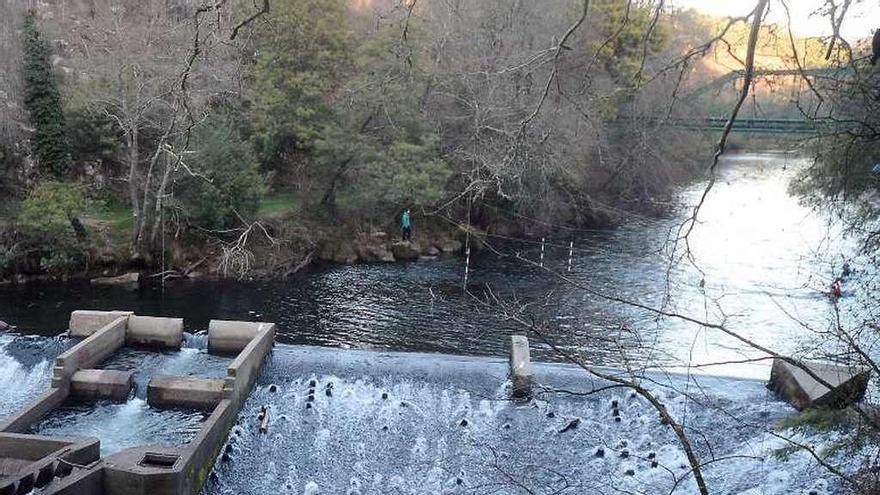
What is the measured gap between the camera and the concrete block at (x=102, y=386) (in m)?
11.9

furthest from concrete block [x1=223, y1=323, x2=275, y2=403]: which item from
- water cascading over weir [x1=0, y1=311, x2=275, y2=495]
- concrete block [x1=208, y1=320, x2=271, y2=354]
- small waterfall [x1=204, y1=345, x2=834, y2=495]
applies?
concrete block [x1=208, y1=320, x2=271, y2=354]

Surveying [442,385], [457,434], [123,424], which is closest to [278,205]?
[442,385]

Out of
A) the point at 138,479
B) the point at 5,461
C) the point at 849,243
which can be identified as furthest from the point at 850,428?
the point at 849,243

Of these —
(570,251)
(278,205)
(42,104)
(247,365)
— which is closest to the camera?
(247,365)

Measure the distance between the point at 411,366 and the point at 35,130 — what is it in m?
14.5

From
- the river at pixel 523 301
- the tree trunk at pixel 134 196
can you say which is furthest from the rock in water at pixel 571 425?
the tree trunk at pixel 134 196

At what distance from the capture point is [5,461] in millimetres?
9953

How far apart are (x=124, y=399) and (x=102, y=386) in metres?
0.42

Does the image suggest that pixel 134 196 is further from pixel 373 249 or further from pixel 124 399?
pixel 124 399

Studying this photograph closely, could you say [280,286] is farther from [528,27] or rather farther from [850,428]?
[850,428]

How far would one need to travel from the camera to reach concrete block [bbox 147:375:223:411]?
11.7 metres

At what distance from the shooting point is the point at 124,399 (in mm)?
11938

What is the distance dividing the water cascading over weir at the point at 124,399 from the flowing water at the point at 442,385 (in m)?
0.30

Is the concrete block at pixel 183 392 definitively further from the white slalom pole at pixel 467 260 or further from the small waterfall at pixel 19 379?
the white slalom pole at pixel 467 260
